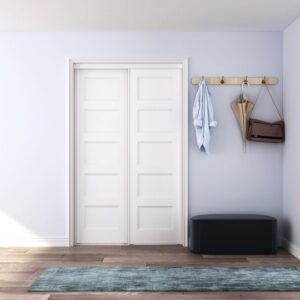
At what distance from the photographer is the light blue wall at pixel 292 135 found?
190 inches

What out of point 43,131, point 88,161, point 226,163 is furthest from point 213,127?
point 43,131

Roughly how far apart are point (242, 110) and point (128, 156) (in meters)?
1.30

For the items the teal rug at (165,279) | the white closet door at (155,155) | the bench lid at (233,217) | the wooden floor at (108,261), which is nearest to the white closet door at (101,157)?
the white closet door at (155,155)

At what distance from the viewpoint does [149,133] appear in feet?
17.5

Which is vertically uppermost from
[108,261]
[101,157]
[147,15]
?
[147,15]

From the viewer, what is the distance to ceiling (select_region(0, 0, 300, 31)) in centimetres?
433

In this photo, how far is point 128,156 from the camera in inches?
210

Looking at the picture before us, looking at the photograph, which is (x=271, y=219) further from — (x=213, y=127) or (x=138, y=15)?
(x=138, y=15)

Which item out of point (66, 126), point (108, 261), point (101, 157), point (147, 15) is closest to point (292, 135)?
point (147, 15)

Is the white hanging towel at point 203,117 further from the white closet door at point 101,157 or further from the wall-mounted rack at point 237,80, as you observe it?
the white closet door at point 101,157

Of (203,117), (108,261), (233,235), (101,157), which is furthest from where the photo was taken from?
(101,157)

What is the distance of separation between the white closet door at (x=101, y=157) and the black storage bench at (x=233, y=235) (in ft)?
3.00

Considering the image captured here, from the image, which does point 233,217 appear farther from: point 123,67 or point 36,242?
point 36,242

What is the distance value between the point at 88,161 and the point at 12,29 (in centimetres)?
160
